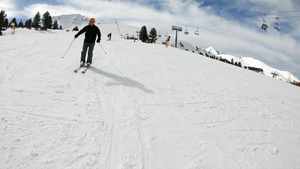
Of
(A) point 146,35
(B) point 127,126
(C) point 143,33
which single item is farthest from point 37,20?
(B) point 127,126

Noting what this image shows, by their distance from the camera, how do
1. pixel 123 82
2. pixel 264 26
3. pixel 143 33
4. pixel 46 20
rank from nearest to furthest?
1. pixel 123 82
2. pixel 264 26
3. pixel 143 33
4. pixel 46 20

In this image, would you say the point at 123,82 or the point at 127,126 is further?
the point at 123,82

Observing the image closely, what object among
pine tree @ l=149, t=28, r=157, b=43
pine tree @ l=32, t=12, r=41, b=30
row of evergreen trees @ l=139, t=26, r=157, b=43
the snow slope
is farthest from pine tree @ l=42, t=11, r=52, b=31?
the snow slope

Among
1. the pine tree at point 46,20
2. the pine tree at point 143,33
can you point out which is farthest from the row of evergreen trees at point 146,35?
the pine tree at point 46,20

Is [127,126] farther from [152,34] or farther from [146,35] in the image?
[152,34]

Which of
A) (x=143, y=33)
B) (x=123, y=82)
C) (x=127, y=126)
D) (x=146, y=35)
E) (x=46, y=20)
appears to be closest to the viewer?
(x=127, y=126)

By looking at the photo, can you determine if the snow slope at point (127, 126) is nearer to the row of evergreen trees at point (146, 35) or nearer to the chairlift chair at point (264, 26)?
the chairlift chair at point (264, 26)

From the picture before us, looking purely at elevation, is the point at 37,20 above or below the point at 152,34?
above

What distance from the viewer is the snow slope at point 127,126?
97.3 inches

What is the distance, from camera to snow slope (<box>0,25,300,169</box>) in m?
2.47

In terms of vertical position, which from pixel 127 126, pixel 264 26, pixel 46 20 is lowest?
pixel 127 126

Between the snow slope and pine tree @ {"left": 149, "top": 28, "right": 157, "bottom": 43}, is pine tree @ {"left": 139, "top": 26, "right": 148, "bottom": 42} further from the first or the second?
the snow slope

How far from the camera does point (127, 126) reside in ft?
10.9

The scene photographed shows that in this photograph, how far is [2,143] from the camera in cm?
234
